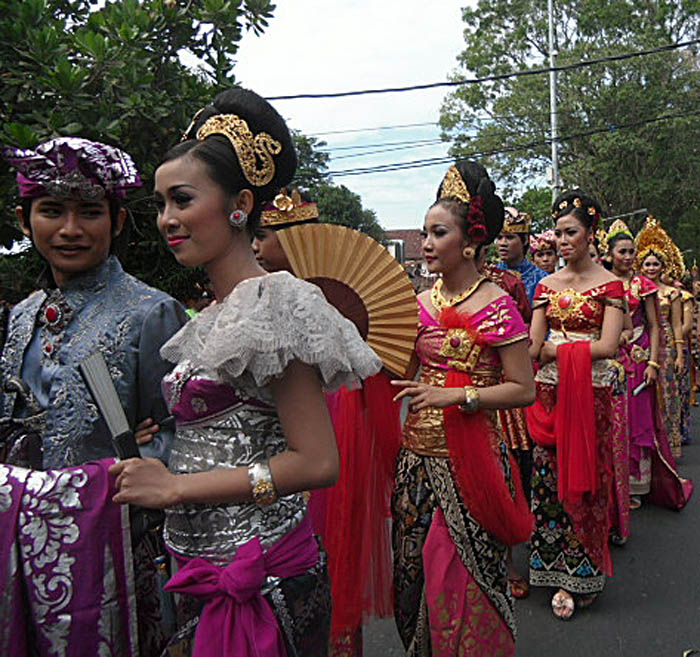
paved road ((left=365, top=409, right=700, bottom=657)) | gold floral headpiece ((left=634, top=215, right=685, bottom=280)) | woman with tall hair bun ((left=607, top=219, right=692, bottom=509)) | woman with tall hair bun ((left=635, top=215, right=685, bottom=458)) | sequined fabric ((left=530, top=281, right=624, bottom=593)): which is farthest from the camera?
gold floral headpiece ((left=634, top=215, right=685, bottom=280))

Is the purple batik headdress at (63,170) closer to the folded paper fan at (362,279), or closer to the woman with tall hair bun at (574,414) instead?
the folded paper fan at (362,279)

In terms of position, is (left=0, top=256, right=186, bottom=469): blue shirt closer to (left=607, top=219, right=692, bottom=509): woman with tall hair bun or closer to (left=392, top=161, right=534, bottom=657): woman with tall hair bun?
(left=392, top=161, right=534, bottom=657): woman with tall hair bun

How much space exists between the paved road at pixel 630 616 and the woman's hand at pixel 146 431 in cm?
201

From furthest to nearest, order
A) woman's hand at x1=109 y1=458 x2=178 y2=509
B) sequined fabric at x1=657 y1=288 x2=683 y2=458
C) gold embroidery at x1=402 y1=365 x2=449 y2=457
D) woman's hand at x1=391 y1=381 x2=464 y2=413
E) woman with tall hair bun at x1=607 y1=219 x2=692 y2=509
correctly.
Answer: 1. sequined fabric at x1=657 y1=288 x2=683 y2=458
2. woman with tall hair bun at x1=607 y1=219 x2=692 y2=509
3. gold embroidery at x1=402 y1=365 x2=449 y2=457
4. woman's hand at x1=391 y1=381 x2=464 y2=413
5. woman's hand at x1=109 y1=458 x2=178 y2=509

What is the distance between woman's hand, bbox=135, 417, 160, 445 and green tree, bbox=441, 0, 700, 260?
24.4 m

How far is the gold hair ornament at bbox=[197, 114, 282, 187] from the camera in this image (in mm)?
1766

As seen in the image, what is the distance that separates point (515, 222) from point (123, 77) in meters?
2.94

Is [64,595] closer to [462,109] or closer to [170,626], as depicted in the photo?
[170,626]

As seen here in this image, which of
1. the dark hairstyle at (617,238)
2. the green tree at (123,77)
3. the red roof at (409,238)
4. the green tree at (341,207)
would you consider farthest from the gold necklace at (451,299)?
the red roof at (409,238)

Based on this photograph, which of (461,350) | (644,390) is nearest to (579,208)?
(461,350)

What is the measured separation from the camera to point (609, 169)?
2611 cm

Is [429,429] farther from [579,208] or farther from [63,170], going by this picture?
[579,208]

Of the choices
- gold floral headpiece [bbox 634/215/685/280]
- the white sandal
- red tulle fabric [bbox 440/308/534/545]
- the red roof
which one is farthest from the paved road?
the red roof

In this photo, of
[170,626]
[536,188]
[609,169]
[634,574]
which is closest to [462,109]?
[536,188]
